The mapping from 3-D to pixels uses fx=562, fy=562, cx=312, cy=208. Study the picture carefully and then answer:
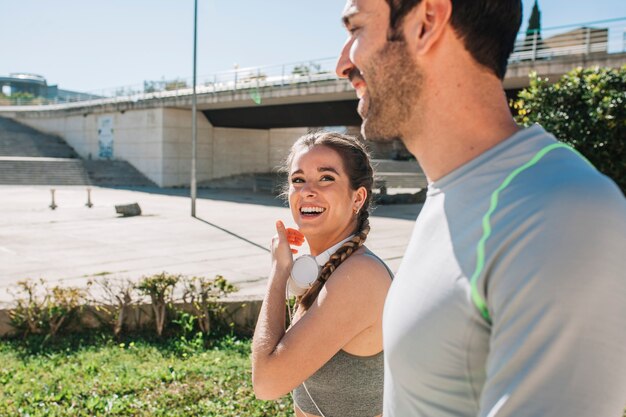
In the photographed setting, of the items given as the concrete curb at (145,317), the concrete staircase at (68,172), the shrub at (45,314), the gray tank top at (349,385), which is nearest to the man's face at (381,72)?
the gray tank top at (349,385)

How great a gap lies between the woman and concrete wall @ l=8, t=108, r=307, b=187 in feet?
113

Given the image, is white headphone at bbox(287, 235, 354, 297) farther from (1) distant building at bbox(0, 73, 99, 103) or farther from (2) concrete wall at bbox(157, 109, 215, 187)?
(1) distant building at bbox(0, 73, 99, 103)

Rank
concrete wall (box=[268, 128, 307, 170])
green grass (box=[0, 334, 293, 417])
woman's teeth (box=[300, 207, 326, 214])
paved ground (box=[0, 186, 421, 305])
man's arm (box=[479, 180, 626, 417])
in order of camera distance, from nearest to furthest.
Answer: man's arm (box=[479, 180, 626, 417]) < woman's teeth (box=[300, 207, 326, 214]) < green grass (box=[0, 334, 293, 417]) < paved ground (box=[0, 186, 421, 305]) < concrete wall (box=[268, 128, 307, 170])

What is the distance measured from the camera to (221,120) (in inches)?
1465

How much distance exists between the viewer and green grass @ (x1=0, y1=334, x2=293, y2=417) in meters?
4.04

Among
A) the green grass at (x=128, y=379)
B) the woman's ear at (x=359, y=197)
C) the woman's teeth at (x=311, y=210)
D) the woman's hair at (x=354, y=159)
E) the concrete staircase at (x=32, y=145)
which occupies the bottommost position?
the green grass at (x=128, y=379)

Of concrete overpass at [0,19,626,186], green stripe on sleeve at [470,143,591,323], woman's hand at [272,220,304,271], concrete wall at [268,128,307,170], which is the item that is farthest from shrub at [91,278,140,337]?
concrete wall at [268,128,307,170]

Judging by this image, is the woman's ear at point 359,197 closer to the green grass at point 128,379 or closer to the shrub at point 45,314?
the green grass at point 128,379

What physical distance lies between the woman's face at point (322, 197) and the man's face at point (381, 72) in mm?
981

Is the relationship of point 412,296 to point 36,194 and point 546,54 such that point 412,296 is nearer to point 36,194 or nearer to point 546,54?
point 546,54

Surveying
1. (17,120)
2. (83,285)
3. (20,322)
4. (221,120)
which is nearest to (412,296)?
(20,322)

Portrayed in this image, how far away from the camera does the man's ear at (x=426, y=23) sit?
3.57 ft

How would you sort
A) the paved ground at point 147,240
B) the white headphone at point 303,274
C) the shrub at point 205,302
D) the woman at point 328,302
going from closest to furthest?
the woman at point 328,302, the white headphone at point 303,274, the shrub at point 205,302, the paved ground at point 147,240

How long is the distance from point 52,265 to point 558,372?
10.3 metres
